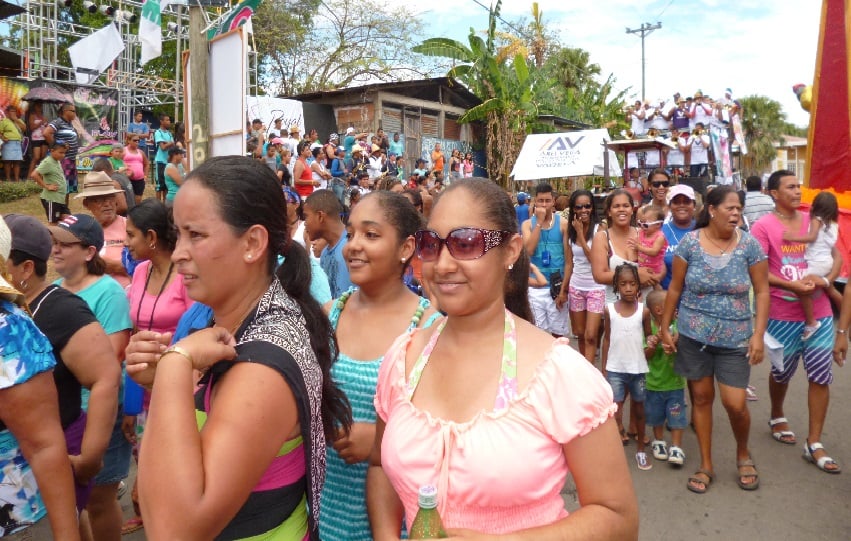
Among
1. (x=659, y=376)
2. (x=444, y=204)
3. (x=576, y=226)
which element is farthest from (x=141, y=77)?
(x=444, y=204)

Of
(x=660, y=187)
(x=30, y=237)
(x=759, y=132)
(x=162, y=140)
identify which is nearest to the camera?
(x=30, y=237)

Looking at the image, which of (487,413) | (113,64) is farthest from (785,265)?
(113,64)

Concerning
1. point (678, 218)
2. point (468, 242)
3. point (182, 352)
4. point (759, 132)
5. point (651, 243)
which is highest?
point (759, 132)

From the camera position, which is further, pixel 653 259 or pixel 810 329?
pixel 653 259

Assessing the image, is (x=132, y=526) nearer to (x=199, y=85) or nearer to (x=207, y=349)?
(x=207, y=349)

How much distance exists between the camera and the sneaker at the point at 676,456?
15.7ft

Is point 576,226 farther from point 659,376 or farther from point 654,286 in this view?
point 659,376

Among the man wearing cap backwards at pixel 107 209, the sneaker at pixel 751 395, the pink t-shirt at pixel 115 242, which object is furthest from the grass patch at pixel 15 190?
the sneaker at pixel 751 395

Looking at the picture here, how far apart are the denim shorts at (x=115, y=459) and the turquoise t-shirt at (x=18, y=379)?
0.95 metres

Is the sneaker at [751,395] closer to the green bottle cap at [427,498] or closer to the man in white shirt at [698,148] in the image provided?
the green bottle cap at [427,498]

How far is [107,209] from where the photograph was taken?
549 centimetres

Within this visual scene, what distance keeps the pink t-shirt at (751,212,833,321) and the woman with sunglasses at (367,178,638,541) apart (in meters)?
3.91

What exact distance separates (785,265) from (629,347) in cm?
138

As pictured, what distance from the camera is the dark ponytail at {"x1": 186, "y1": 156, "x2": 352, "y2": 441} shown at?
1.63 meters
